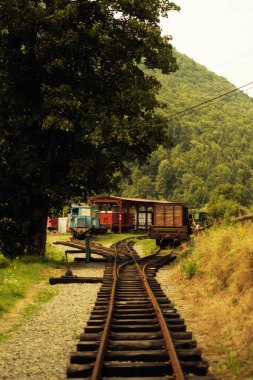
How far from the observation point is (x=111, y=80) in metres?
21.2

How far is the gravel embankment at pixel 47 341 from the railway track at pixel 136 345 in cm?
35

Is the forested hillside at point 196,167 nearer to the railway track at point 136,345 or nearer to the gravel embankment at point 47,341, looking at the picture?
the gravel embankment at point 47,341

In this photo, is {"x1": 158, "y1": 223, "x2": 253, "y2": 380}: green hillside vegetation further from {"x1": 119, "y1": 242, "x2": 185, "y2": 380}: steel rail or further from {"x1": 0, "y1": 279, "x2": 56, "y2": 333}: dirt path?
{"x1": 0, "y1": 279, "x2": 56, "y2": 333}: dirt path

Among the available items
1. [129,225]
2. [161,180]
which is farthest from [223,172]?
[129,225]

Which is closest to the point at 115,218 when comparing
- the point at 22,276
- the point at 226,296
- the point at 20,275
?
the point at 20,275

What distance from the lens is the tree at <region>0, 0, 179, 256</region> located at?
1866 cm

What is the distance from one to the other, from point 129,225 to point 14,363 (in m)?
47.7

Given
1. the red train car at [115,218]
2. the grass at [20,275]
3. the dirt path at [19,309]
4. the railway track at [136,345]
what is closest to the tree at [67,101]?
the grass at [20,275]

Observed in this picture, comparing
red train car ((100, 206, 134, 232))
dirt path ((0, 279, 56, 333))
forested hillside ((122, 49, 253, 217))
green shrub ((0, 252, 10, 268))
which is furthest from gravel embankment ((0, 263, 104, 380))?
forested hillside ((122, 49, 253, 217))

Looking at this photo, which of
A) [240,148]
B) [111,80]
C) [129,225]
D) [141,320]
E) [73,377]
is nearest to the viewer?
[73,377]

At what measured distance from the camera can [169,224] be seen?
100ft

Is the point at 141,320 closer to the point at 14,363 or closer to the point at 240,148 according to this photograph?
the point at 14,363

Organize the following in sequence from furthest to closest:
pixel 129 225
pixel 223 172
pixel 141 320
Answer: pixel 223 172
pixel 129 225
pixel 141 320

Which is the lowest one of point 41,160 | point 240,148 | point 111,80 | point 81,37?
point 41,160
